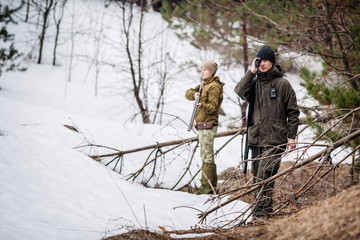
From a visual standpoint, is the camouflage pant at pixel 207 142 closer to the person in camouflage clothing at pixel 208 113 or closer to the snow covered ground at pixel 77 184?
the person in camouflage clothing at pixel 208 113

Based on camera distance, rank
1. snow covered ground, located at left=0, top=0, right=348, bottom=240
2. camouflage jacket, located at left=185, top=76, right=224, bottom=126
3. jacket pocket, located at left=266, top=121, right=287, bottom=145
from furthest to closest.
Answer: camouflage jacket, located at left=185, top=76, right=224, bottom=126, jacket pocket, located at left=266, top=121, right=287, bottom=145, snow covered ground, located at left=0, top=0, right=348, bottom=240

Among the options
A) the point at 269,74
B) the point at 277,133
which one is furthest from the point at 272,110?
the point at 269,74

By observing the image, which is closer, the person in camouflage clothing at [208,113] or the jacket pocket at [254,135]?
the jacket pocket at [254,135]

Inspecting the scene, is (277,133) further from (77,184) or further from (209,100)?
(77,184)

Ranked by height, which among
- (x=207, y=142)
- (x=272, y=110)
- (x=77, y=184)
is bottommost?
(x=77, y=184)

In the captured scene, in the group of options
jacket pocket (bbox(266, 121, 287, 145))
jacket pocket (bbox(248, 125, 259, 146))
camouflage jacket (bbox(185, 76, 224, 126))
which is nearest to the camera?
jacket pocket (bbox(266, 121, 287, 145))

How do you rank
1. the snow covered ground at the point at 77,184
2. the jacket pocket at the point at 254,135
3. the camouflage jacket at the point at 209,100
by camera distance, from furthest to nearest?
the camouflage jacket at the point at 209,100, the jacket pocket at the point at 254,135, the snow covered ground at the point at 77,184

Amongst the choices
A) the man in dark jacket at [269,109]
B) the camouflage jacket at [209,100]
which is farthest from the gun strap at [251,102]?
the camouflage jacket at [209,100]

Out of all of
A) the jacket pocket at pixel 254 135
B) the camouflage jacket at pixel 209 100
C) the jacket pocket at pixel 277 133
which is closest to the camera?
the jacket pocket at pixel 277 133

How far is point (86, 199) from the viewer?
300 centimetres

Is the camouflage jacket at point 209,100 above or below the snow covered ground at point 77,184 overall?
above

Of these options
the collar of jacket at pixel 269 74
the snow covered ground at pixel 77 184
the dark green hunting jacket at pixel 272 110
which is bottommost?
the snow covered ground at pixel 77 184

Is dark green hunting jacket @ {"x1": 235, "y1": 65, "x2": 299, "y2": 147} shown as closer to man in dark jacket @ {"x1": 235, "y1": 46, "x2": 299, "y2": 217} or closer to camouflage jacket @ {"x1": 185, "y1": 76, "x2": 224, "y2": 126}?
man in dark jacket @ {"x1": 235, "y1": 46, "x2": 299, "y2": 217}

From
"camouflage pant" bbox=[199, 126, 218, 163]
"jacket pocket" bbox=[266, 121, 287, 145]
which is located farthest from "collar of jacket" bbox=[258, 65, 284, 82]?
"camouflage pant" bbox=[199, 126, 218, 163]
